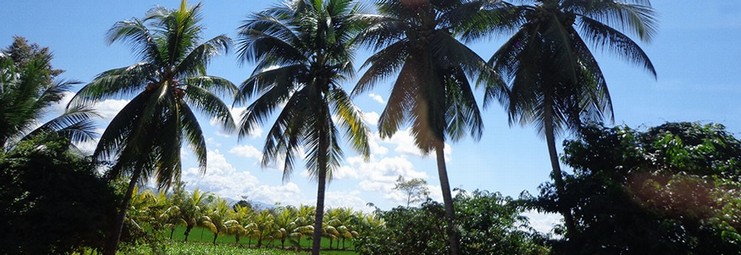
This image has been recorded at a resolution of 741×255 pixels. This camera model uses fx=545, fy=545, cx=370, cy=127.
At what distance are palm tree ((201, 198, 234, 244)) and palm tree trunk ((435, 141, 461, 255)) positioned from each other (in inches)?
1073

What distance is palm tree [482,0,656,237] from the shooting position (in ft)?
43.8

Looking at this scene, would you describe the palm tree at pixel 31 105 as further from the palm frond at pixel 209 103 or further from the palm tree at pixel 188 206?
the palm tree at pixel 188 206

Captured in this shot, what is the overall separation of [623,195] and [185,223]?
3126 cm

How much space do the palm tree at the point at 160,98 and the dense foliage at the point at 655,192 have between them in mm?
9358

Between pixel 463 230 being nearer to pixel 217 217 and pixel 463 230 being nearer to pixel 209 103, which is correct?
pixel 209 103

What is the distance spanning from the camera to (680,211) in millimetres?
9195

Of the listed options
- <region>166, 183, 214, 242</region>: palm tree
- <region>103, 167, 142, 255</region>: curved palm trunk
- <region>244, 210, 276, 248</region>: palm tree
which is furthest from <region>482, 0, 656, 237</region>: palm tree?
<region>244, 210, 276, 248</region>: palm tree

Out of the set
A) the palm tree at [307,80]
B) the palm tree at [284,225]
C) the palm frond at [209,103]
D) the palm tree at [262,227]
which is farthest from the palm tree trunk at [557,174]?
the palm tree at [284,225]

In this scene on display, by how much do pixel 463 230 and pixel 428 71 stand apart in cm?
391

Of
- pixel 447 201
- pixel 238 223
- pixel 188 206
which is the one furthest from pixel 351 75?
pixel 238 223

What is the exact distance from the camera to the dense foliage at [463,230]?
12.2m

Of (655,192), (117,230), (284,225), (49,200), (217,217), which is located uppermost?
(284,225)

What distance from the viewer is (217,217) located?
38344 millimetres

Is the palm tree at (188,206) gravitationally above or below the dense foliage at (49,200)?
above
